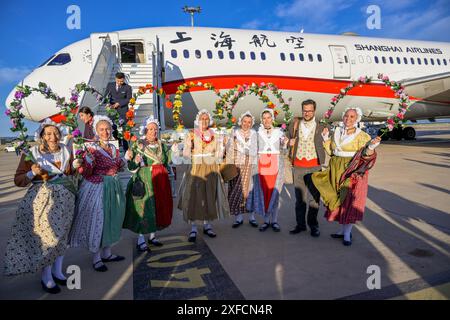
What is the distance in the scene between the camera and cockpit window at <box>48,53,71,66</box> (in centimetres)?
1030

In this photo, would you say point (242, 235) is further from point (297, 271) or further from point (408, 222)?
point (408, 222)

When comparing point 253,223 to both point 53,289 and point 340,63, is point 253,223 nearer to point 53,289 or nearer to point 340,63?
point 53,289

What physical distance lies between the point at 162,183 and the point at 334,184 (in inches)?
109

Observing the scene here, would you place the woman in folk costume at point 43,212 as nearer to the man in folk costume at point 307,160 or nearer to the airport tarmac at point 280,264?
the airport tarmac at point 280,264

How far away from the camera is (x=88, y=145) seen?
3637mm

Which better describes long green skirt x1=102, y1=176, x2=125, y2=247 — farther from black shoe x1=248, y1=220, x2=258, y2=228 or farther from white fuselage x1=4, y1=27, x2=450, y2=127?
white fuselage x1=4, y1=27, x2=450, y2=127

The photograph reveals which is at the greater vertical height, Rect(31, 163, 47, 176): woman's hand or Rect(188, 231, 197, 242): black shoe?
Rect(31, 163, 47, 176): woman's hand

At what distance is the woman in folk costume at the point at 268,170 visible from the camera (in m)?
4.98

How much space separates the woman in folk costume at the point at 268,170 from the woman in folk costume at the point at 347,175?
0.76 m

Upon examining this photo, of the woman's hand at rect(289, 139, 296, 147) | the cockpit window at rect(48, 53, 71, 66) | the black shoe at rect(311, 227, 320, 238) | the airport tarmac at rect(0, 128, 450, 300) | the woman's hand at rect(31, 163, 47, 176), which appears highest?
the cockpit window at rect(48, 53, 71, 66)

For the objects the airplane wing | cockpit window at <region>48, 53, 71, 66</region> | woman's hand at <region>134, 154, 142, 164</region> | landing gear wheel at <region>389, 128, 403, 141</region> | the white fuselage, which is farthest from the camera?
landing gear wheel at <region>389, 128, 403, 141</region>

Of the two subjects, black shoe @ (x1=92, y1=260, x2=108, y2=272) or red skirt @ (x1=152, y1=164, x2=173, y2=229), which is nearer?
black shoe @ (x1=92, y1=260, x2=108, y2=272)

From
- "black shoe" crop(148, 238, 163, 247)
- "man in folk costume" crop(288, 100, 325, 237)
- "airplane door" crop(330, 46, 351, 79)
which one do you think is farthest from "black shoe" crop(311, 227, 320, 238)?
"airplane door" crop(330, 46, 351, 79)

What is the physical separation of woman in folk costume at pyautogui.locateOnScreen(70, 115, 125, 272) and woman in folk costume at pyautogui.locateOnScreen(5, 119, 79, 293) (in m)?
0.23
